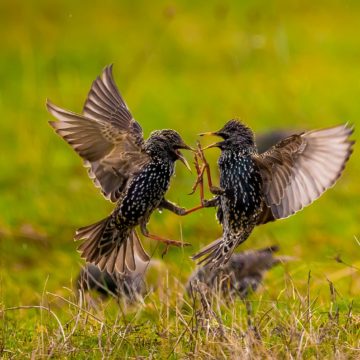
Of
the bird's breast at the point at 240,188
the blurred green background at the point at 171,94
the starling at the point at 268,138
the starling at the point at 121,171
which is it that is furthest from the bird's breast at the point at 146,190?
the starling at the point at 268,138

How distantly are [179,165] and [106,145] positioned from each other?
6157mm

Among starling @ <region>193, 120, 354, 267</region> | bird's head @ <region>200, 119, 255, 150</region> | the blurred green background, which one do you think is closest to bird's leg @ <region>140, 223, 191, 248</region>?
starling @ <region>193, 120, 354, 267</region>

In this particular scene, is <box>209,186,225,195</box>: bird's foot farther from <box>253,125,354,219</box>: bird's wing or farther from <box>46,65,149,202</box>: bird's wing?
<box>46,65,149,202</box>: bird's wing

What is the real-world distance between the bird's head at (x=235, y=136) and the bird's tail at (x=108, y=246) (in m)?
0.81

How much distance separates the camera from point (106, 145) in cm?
692

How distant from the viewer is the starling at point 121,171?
6.81 meters

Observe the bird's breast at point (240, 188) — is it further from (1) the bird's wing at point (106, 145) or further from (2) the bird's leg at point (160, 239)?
(1) the bird's wing at point (106, 145)

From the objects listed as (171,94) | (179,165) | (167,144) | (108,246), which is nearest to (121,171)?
(167,144)

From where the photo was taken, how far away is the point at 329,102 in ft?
54.7

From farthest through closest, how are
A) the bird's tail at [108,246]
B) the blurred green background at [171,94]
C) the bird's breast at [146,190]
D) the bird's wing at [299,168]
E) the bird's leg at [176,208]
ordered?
the blurred green background at [171,94] → the bird's tail at [108,246] → the bird's breast at [146,190] → the bird's leg at [176,208] → the bird's wing at [299,168]

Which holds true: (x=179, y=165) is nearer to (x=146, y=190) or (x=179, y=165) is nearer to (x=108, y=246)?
(x=108, y=246)

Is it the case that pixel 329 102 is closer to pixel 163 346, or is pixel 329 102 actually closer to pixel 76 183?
pixel 76 183

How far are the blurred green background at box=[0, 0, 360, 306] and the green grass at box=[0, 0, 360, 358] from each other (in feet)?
0.09

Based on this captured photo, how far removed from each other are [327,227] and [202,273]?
12.2ft
